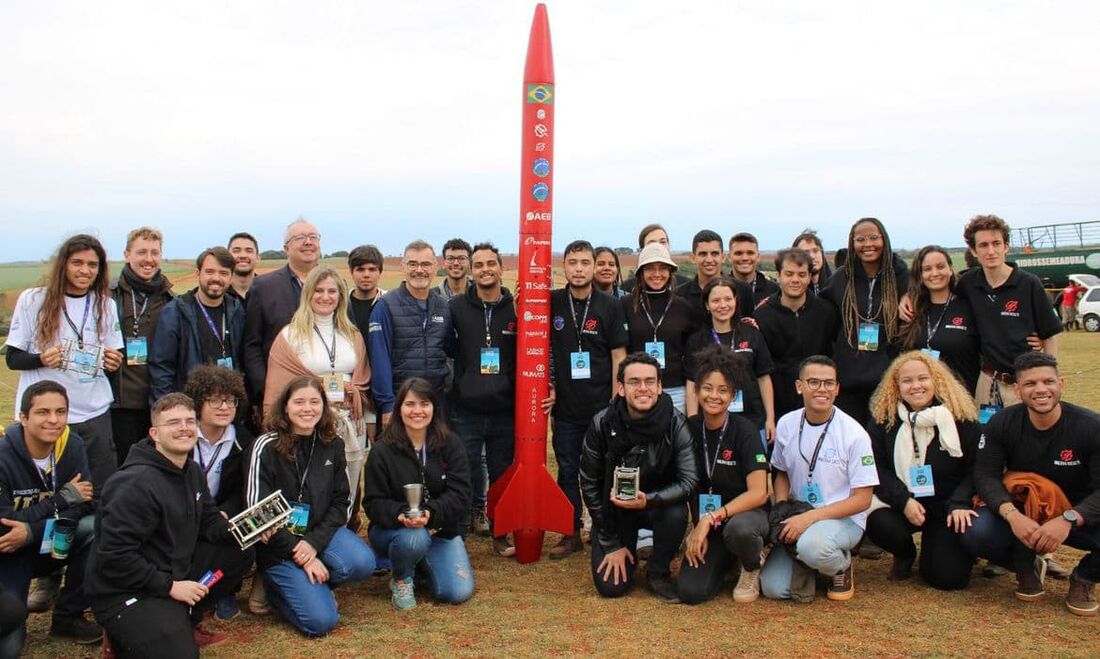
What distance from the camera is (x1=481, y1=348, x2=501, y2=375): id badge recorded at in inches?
240

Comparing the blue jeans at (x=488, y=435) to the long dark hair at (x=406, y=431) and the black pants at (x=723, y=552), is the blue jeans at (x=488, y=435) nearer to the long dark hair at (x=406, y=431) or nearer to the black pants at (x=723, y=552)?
the long dark hair at (x=406, y=431)

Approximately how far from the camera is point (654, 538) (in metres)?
5.29

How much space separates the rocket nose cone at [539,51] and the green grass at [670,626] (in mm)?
3624

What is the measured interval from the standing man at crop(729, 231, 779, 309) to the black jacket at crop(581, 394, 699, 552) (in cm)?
211

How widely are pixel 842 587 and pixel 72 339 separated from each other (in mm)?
4995

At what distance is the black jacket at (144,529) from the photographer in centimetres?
402

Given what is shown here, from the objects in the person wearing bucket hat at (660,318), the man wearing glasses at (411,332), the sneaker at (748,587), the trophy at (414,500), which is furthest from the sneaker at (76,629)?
the person wearing bucket hat at (660,318)

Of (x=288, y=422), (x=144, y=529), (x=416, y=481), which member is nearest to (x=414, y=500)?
(x=416, y=481)

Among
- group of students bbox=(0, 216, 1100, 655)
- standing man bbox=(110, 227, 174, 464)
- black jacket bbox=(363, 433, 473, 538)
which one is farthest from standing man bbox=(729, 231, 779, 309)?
standing man bbox=(110, 227, 174, 464)

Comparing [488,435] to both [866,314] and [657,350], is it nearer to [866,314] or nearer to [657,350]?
[657,350]

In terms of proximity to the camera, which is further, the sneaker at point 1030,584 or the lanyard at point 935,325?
the lanyard at point 935,325

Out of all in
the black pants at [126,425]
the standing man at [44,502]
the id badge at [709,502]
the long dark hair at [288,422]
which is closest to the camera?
the standing man at [44,502]

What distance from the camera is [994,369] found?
581cm

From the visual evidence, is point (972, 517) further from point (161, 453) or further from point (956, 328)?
point (161, 453)
